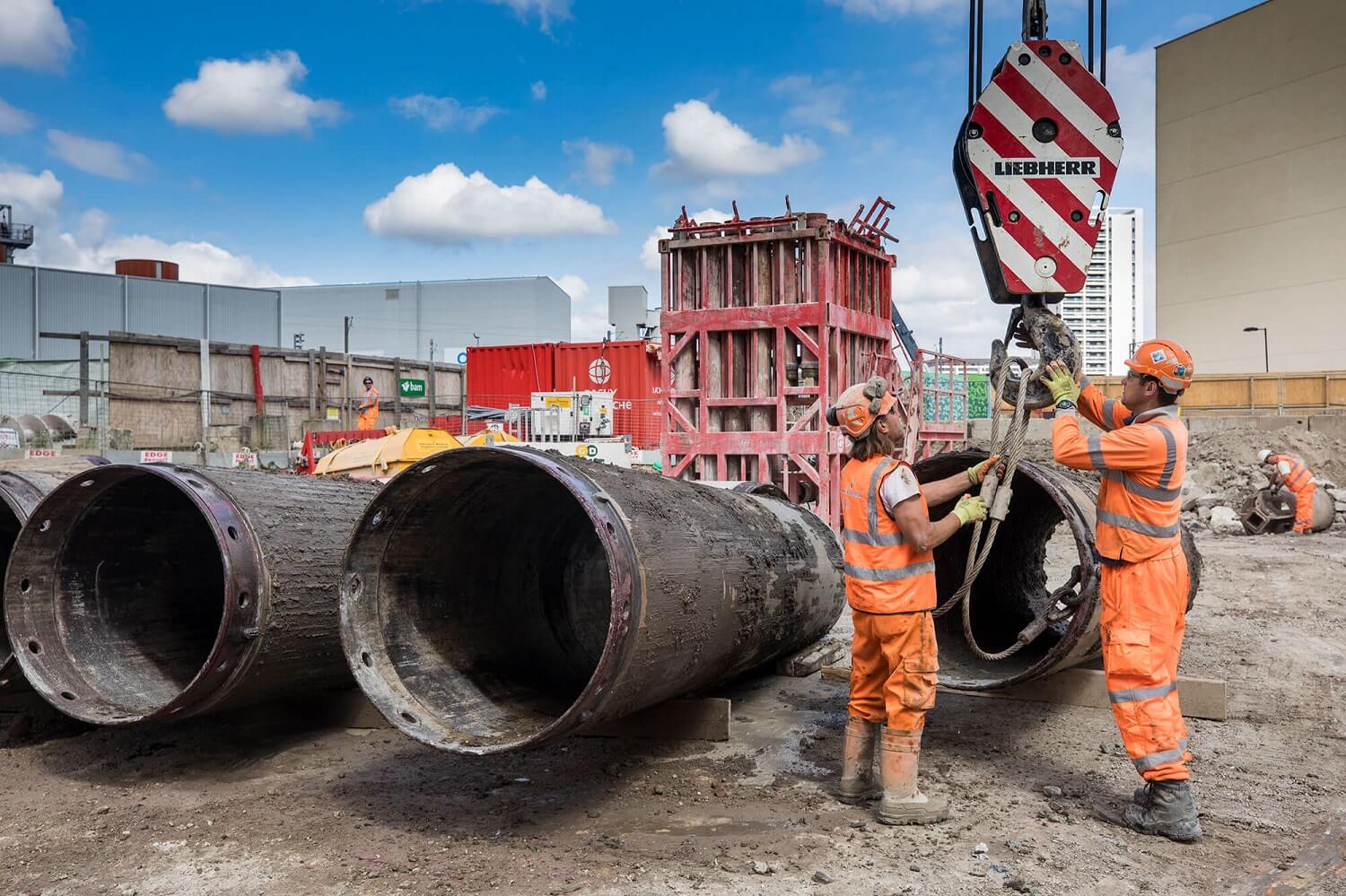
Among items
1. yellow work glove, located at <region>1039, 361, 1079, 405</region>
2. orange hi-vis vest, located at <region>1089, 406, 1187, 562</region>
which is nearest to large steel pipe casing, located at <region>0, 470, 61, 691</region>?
yellow work glove, located at <region>1039, 361, 1079, 405</region>

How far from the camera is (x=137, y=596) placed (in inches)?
201

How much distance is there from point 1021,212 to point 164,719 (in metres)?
4.29

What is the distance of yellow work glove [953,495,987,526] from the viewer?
3.86 meters

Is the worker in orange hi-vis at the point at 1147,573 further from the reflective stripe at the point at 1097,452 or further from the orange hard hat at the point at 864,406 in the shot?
the orange hard hat at the point at 864,406

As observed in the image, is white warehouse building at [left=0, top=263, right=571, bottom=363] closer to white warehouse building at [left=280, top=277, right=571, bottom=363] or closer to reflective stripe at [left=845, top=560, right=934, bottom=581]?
white warehouse building at [left=280, top=277, right=571, bottom=363]

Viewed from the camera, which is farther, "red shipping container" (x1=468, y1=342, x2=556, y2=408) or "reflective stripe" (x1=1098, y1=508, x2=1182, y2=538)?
"red shipping container" (x1=468, y1=342, x2=556, y2=408)

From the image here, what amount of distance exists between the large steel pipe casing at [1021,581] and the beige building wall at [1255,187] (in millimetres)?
34658

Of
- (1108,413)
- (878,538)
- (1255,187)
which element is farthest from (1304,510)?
(1255,187)

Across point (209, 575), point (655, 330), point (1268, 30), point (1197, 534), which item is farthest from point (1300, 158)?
point (209, 575)

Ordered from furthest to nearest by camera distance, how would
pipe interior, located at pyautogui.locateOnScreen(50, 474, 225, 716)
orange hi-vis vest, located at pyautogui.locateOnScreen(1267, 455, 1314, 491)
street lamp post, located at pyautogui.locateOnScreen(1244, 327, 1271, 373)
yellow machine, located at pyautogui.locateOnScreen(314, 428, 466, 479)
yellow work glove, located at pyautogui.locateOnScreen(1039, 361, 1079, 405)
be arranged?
street lamp post, located at pyautogui.locateOnScreen(1244, 327, 1271, 373)
orange hi-vis vest, located at pyautogui.locateOnScreen(1267, 455, 1314, 491)
yellow machine, located at pyautogui.locateOnScreen(314, 428, 466, 479)
pipe interior, located at pyautogui.locateOnScreen(50, 474, 225, 716)
yellow work glove, located at pyautogui.locateOnScreen(1039, 361, 1079, 405)

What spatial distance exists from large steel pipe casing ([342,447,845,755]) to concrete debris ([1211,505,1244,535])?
1081cm

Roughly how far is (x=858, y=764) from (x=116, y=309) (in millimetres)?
46988

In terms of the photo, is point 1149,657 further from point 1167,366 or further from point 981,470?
point 1167,366

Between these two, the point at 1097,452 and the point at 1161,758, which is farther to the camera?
the point at 1097,452
